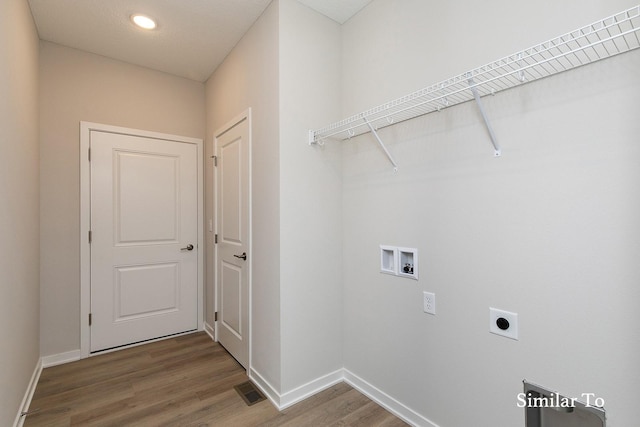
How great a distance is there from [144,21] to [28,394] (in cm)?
278

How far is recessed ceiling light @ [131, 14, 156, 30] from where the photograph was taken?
7.47ft

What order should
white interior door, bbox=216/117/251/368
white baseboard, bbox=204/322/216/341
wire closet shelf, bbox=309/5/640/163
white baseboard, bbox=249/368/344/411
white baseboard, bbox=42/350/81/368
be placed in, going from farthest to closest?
white baseboard, bbox=204/322/216/341, white baseboard, bbox=42/350/81/368, white interior door, bbox=216/117/251/368, white baseboard, bbox=249/368/344/411, wire closet shelf, bbox=309/5/640/163

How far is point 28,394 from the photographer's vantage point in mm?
2041

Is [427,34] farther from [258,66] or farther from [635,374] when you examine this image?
[635,374]

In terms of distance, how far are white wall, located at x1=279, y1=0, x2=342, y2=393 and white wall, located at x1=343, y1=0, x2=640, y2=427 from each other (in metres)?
0.19

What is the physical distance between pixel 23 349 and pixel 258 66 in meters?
2.48

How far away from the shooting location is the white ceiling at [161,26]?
2.13 meters

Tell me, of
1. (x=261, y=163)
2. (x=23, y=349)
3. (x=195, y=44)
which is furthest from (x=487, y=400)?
(x=195, y=44)

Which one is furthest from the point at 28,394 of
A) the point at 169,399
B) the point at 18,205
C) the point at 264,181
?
the point at 264,181

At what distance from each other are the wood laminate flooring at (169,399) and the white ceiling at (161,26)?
2.73 meters

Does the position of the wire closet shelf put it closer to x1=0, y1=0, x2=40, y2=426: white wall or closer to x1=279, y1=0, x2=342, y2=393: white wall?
x1=279, y1=0, x2=342, y2=393: white wall

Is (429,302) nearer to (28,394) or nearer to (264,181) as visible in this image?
(264,181)

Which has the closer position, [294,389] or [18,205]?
[18,205]

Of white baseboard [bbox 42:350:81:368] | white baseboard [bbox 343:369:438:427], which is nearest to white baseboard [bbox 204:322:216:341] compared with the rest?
white baseboard [bbox 42:350:81:368]
